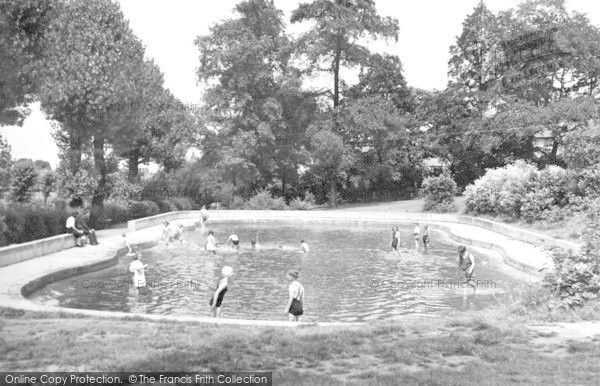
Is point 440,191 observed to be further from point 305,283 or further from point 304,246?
point 305,283

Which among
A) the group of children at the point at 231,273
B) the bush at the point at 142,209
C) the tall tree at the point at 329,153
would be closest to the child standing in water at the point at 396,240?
the group of children at the point at 231,273

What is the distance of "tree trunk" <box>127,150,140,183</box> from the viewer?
168 ft

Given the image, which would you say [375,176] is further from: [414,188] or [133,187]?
[133,187]

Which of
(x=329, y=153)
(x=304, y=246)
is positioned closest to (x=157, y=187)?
(x=329, y=153)

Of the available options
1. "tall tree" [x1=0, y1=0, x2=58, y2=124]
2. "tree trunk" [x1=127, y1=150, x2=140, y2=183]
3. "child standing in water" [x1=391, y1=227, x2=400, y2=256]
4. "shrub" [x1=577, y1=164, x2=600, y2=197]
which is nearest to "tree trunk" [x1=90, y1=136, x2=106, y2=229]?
"tree trunk" [x1=127, y1=150, x2=140, y2=183]

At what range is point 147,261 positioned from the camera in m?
25.6

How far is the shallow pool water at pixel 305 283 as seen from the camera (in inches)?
651

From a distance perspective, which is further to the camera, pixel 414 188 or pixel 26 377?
pixel 414 188

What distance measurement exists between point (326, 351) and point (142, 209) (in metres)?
37.8

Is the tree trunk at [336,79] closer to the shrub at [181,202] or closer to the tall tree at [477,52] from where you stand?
the tall tree at [477,52]

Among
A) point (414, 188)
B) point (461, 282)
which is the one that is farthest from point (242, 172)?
point (461, 282)

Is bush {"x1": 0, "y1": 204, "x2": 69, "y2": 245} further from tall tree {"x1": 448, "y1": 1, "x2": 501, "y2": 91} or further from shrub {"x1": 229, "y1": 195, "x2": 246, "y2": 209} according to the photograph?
tall tree {"x1": 448, "y1": 1, "x2": 501, "y2": 91}

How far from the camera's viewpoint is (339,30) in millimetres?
56250

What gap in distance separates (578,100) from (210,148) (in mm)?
33890
